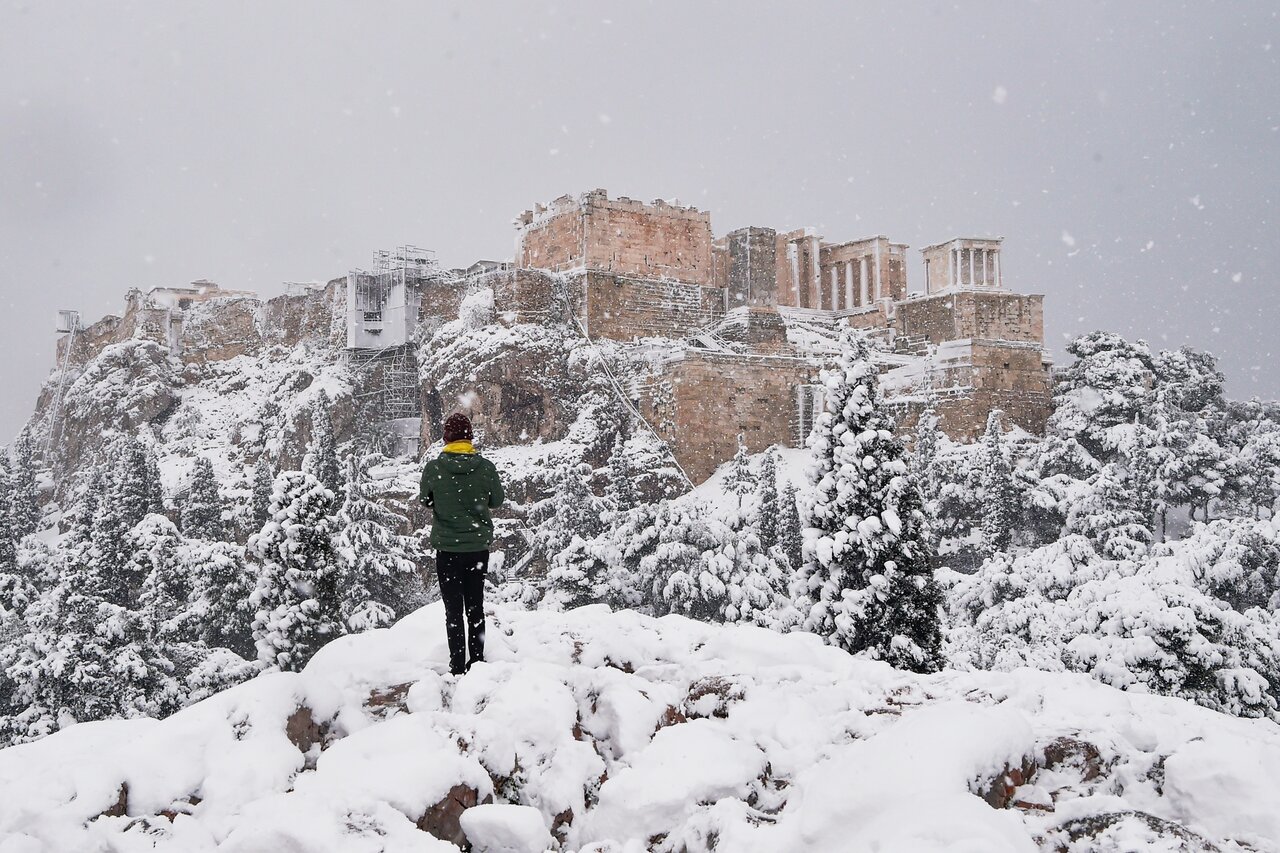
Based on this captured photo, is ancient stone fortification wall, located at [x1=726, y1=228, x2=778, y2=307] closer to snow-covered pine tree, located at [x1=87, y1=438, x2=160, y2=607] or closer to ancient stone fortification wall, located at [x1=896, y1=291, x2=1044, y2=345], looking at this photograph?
ancient stone fortification wall, located at [x1=896, y1=291, x2=1044, y2=345]

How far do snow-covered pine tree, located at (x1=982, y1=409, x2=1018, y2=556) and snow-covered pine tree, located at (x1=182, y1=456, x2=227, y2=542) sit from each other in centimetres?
2259

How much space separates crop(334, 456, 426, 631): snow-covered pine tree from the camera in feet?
75.3

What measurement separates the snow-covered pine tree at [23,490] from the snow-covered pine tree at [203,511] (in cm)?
594

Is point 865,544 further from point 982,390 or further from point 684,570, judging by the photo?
point 982,390

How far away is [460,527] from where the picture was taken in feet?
23.2

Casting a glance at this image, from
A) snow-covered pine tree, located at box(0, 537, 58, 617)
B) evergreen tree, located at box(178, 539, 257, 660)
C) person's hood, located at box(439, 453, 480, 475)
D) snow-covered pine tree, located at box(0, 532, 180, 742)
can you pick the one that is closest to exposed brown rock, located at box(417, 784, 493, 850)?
person's hood, located at box(439, 453, 480, 475)

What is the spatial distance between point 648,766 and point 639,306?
1353 inches

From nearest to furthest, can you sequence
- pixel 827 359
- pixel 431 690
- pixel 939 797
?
1. pixel 939 797
2. pixel 431 690
3. pixel 827 359

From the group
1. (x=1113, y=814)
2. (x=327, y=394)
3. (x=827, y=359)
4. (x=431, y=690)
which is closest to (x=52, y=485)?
(x=327, y=394)

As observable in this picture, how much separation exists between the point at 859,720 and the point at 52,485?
56.2 m

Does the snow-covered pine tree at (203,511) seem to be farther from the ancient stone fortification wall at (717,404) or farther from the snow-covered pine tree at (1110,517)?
the snow-covered pine tree at (1110,517)

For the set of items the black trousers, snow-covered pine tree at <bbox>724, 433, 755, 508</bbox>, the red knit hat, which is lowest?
snow-covered pine tree at <bbox>724, 433, 755, 508</bbox>

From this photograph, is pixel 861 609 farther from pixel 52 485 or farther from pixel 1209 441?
pixel 52 485

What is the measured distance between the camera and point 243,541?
34.2 metres
